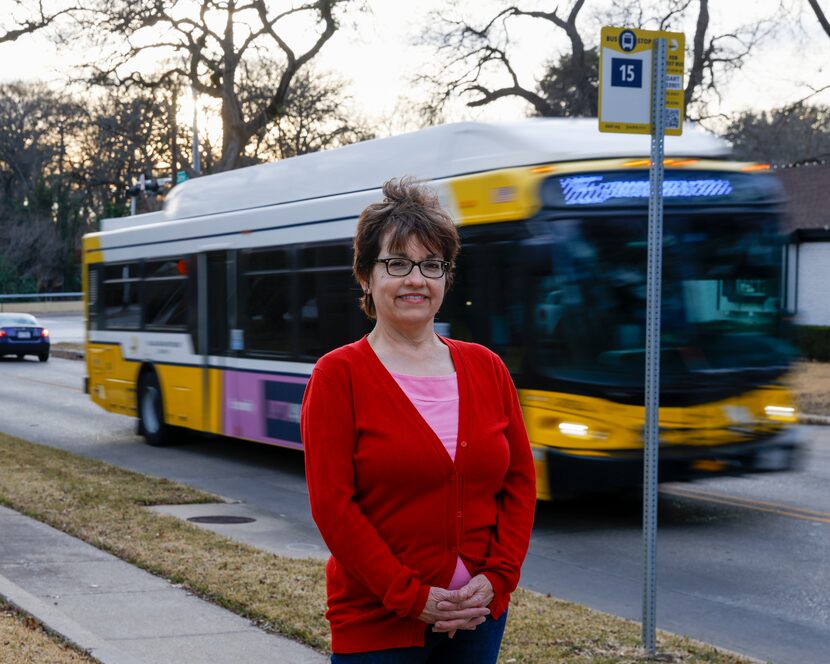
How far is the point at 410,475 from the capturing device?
2969mm

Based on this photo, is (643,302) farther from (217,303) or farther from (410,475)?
(410,475)

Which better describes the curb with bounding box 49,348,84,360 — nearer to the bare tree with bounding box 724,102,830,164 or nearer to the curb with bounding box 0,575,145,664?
the bare tree with bounding box 724,102,830,164

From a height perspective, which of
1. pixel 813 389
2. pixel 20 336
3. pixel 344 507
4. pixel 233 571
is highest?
pixel 344 507

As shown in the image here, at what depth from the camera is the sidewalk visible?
562 cm

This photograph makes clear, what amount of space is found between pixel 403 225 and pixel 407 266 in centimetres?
11

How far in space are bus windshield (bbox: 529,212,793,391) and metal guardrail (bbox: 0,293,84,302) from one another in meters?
63.5

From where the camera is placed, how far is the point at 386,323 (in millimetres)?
3178

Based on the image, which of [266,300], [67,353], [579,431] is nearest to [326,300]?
[266,300]

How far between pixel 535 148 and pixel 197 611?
4870mm

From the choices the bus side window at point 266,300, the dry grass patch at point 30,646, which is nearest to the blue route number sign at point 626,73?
the dry grass patch at point 30,646

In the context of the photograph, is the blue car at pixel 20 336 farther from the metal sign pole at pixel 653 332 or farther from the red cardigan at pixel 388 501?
the red cardigan at pixel 388 501

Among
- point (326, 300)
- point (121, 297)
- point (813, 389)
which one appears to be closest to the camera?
point (326, 300)

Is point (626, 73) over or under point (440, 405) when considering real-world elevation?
over

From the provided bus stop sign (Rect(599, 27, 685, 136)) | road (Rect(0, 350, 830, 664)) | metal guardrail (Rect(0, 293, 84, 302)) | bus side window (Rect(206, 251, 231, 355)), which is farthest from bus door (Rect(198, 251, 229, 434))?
metal guardrail (Rect(0, 293, 84, 302))
